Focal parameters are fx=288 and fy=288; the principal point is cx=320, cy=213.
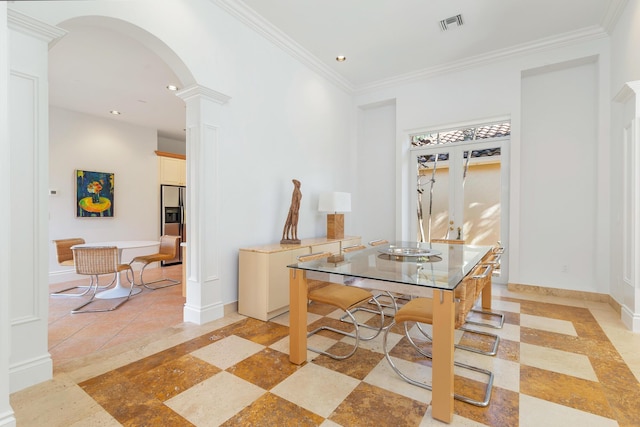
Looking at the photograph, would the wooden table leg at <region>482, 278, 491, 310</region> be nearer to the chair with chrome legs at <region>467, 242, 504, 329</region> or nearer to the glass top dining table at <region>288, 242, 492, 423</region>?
the chair with chrome legs at <region>467, 242, 504, 329</region>

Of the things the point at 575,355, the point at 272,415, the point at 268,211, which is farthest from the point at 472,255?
the point at 268,211

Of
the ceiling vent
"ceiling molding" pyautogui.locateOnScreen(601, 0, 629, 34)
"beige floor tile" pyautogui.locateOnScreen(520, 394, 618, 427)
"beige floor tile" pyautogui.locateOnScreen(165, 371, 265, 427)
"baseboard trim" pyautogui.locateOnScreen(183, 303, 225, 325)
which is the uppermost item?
the ceiling vent

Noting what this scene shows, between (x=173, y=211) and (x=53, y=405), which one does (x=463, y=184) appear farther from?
(x=173, y=211)

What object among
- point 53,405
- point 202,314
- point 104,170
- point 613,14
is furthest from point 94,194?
point 613,14

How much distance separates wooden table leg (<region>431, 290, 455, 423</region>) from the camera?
4.97 feet

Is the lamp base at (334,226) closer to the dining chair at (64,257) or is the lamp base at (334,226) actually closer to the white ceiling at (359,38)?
the white ceiling at (359,38)

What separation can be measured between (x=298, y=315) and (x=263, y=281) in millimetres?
973

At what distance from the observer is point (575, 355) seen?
2238 millimetres

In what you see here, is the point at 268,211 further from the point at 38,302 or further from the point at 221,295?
the point at 38,302

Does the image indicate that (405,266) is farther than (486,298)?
No

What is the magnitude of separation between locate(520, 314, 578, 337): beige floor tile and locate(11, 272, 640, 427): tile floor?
3 cm

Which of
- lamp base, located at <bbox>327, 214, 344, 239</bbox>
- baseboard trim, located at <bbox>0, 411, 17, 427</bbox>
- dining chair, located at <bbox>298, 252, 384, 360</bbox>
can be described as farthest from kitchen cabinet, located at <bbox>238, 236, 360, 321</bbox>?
baseboard trim, located at <bbox>0, 411, 17, 427</bbox>

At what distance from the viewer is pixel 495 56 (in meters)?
4.17

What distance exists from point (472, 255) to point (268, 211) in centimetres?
236
